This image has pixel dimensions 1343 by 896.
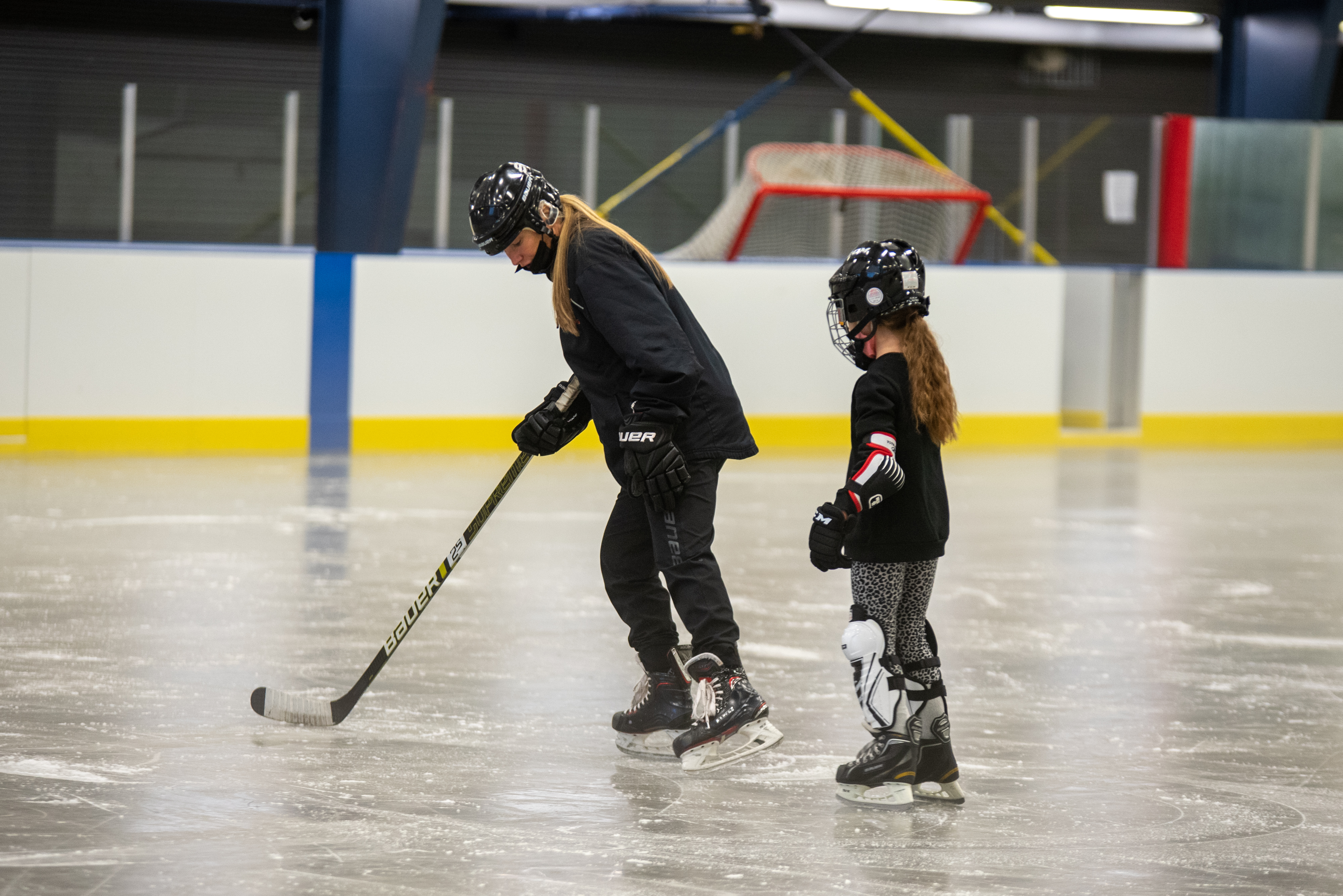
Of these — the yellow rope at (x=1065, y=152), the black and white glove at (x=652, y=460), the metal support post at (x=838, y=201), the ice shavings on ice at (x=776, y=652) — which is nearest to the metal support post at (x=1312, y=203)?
the yellow rope at (x=1065, y=152)

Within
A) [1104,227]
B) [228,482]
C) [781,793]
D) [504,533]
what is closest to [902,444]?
[781,793]

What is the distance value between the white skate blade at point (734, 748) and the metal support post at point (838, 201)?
8.80 meters

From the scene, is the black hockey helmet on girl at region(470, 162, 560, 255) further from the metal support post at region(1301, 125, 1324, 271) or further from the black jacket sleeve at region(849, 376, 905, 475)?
the metal support post at region(1301, 125, 1324, 271)

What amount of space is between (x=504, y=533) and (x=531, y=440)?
329cm

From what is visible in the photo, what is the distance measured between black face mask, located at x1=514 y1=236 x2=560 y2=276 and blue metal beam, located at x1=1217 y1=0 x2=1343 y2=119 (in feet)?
39.7

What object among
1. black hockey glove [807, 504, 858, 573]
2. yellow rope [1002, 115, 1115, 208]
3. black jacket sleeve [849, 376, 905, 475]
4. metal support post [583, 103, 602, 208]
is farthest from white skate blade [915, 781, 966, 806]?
yellow rope [1002, 115, 1115, 208]

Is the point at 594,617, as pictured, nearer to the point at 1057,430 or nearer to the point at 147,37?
the point at 1057,430

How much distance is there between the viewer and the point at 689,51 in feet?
59.5

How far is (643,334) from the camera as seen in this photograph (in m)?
3.40

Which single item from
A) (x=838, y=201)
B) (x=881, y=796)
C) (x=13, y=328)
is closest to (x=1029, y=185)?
(x=838, y=201)

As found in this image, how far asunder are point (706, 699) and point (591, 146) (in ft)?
28.7

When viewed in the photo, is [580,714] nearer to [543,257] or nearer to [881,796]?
[881,796]

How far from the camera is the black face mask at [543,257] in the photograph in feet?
11.8

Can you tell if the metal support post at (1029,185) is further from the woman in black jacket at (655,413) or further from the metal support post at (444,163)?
the woman in black jacket at (655,413)
